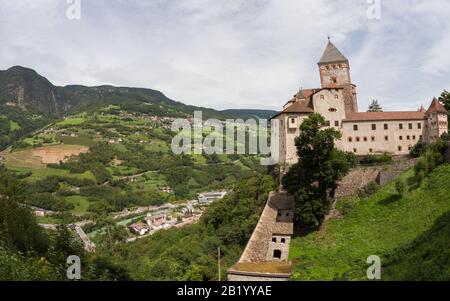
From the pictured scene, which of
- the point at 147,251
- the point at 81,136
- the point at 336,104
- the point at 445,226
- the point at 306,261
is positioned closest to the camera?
the point at 445,226

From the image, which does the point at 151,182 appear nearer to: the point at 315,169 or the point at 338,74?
the point at 338,74

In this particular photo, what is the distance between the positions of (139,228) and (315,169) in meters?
75.2

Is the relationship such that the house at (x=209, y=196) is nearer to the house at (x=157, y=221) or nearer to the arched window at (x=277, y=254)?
the house at (x=157, y=221)

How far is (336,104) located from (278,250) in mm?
21552

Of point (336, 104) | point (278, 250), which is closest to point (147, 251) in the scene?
point (278, 250)

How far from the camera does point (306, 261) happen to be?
3744 cm

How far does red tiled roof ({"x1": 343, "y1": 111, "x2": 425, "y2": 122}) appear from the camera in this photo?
179 ft

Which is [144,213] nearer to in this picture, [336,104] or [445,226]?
[336,104]

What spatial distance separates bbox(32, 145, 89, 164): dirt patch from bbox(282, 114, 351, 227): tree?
136m

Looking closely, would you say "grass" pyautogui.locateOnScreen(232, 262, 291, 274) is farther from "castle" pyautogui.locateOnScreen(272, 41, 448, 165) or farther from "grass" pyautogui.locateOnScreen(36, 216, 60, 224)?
"grass" pyautogui.locateOnScreen(36, 216, 60, 224)

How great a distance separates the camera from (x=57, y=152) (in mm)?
168000

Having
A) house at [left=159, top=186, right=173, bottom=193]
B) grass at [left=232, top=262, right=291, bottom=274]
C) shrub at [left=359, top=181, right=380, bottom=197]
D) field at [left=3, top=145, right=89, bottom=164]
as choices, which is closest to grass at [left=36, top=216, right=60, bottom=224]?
field at [left=3, top=145, right=89, bottom=164]
